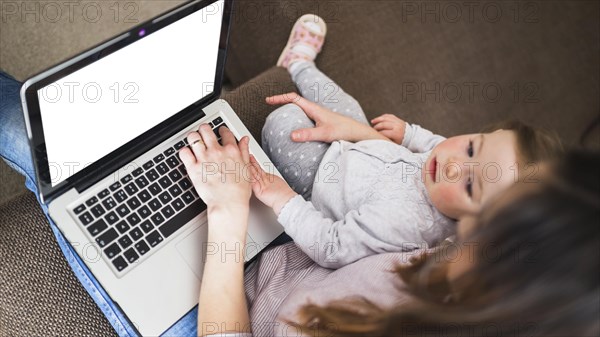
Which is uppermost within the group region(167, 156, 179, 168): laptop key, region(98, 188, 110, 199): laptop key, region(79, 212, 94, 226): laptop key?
region(167, 156, 179, 168): laptop key

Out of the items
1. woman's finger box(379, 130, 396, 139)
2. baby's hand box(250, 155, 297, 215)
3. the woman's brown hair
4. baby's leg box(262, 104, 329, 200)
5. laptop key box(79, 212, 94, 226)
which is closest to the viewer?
the woman's brown hair

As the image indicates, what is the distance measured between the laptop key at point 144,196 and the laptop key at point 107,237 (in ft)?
0.20

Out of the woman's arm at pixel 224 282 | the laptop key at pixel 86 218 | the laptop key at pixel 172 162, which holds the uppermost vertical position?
the laptop key at pixel 172 162

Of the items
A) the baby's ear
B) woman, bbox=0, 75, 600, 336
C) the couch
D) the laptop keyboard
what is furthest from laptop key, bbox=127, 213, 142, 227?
the baby's ear

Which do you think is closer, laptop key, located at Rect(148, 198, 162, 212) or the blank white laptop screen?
the blank white laptop screen

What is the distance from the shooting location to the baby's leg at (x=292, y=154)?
930 mm

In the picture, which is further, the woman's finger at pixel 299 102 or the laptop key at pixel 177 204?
the woman's finger at pixel 299 102

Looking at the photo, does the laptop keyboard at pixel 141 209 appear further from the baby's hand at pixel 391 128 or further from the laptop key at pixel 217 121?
the baby's hand at pixel 391 128

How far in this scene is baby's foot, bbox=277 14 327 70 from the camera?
110cm

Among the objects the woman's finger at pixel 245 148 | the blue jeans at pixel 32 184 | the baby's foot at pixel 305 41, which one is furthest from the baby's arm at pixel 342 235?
the baby's foot at pixel 305 41

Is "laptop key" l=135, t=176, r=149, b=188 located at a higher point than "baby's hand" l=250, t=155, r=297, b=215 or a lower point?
higher

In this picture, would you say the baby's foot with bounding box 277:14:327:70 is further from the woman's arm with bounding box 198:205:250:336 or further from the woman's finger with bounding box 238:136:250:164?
the woman's arm with bounding box 198:205:250:336

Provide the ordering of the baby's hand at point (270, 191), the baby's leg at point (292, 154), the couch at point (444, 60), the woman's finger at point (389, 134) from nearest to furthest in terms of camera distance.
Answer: the baby's hand at point (270, 191), the baby's leg at point (292, 154), the woman's finger at point (389, 134), the couch at point (444, 60)

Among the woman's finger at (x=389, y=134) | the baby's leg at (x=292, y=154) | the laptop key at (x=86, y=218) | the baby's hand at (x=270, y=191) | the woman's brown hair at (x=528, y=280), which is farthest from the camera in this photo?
the woman's finger at (x=389, y=134)
